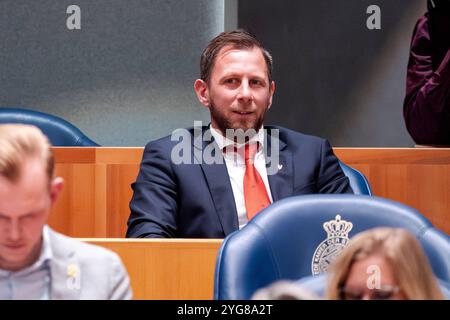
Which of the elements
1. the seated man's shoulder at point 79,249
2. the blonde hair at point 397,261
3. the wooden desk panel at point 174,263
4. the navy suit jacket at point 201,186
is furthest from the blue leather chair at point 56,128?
the blonde hair at point 397,261

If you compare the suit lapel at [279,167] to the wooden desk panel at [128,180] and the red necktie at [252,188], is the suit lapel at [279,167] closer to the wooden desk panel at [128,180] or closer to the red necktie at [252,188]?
the red necktie at [252,188]

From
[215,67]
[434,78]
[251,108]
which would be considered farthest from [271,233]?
[434,78]

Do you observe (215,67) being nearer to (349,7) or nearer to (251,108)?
(251,108)

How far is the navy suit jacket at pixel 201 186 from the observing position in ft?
6.89

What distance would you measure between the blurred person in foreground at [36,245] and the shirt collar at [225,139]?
1125mm

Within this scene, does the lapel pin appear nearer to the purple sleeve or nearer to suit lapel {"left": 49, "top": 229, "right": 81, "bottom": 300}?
suit lapel {"left": 49, "top": 229, "right": 81, "bottom": 300}

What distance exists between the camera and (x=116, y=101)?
14.0ft

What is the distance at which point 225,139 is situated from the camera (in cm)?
217

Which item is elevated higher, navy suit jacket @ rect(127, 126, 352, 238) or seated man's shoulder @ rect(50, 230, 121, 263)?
seated man's shoulder @ rect(50, 230, 121, 263)

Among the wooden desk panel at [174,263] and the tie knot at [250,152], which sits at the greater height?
the tie knot at [250,152]

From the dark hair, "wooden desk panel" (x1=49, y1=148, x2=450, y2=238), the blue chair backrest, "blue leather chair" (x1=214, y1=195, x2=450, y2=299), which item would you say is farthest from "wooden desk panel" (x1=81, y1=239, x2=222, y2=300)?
"wooden desk panel" (x1=49, y1=148, x2=450, y2=238)

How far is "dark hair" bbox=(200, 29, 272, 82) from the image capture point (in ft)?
6.93

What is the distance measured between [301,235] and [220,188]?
596mm

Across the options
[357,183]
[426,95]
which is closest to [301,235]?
[357,183]
